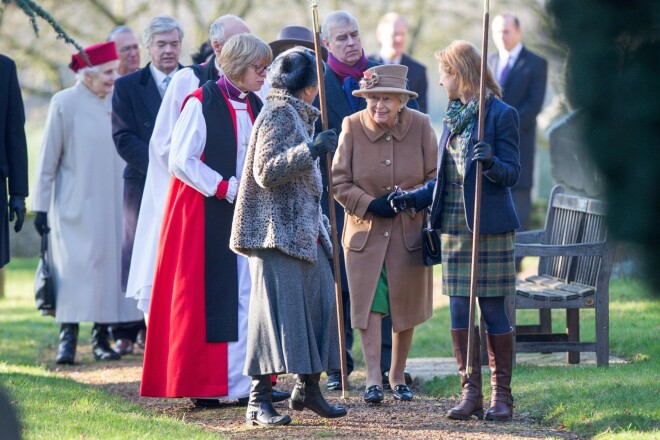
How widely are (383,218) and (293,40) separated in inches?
70.2

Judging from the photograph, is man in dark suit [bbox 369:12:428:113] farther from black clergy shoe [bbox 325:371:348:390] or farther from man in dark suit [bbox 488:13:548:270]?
black clergy shoe [bbox 325:371:348:390]

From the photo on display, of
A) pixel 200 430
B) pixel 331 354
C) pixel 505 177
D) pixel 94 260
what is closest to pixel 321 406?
pixel 331 354

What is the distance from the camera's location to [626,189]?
1.14 metres

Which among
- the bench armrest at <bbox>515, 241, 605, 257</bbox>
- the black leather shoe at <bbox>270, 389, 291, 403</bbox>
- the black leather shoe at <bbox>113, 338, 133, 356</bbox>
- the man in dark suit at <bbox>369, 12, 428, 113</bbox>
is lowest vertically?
the black leather shoe at <bbox>113, 338, 133, 356</bbox>

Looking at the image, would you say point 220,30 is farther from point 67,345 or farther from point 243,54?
point 67,345

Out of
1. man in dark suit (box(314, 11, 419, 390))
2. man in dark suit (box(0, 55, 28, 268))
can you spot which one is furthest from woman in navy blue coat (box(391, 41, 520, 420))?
man in dark suit (box(0, 55, 28, 268))

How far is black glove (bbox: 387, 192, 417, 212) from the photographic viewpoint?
19.1 feet

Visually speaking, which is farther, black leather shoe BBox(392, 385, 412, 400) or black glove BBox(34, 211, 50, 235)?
black glove BBox(34, 211, 50, 235)

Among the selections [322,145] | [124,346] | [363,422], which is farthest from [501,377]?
[124,346]

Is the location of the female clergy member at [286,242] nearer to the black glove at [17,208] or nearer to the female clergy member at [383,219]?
the female clergy member at [383,219]

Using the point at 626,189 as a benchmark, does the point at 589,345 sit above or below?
below

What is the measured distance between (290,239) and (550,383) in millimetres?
1759

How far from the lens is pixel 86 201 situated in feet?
28.5

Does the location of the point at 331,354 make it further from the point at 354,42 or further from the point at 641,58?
the point at 641,58
